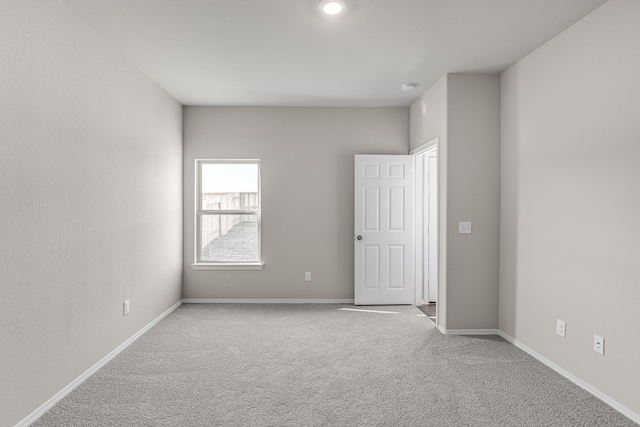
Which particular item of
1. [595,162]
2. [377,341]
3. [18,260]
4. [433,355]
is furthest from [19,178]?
[595,162]

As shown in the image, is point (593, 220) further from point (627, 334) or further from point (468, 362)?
point (468, 362)

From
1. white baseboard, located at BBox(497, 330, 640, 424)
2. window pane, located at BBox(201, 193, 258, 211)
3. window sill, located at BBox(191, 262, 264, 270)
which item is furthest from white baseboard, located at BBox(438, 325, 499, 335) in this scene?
window pane, located at BBox(201, 193, 258, 211)

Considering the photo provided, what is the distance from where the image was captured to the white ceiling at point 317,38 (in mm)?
2375

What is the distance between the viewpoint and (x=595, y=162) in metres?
2.41

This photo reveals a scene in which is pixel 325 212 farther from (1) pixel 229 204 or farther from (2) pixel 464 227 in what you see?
(2) pixel 464 227

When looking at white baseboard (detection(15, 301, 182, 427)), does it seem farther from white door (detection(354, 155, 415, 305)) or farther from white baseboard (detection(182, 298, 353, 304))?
white door (detection(354, 155, 415, 305))

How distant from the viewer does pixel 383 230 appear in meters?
4.66

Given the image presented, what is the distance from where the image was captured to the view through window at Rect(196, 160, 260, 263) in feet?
15.8

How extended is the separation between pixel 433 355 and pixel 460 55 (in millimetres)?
2588

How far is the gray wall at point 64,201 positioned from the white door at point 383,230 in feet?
8.14

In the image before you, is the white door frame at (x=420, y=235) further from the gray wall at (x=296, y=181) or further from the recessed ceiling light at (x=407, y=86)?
the recessed ceiling light at (x=407, y=86)

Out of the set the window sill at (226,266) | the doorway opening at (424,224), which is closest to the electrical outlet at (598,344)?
the doorway opening at (424,224)

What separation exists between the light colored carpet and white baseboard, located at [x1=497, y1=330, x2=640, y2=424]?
→ 0.16 feet

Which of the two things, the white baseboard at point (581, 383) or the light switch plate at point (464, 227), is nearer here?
the white baseboard at point (581, 383)
